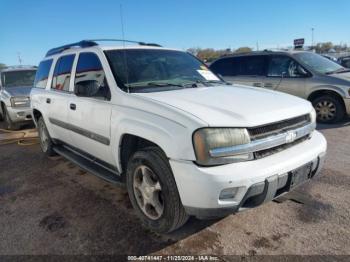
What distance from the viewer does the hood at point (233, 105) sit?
250 cm

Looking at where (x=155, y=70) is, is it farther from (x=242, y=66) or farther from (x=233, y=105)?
(x=242, y=66)

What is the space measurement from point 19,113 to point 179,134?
700 centimetres

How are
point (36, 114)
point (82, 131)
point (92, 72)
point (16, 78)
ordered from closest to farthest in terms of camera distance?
point (92, 72), point (82, 131), point (36, 114), point (16, 78)

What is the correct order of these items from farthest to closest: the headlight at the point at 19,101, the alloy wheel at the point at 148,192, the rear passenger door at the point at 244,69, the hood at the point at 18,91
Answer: the hood at the point at 18,91
the headlight at the point at 19,101
the rear passenger door at the point at 244,69
the alloy wheel at the point at 148,192

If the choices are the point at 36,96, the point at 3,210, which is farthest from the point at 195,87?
the point at 36,96

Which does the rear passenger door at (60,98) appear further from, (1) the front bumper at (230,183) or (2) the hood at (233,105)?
(1) the front bumper at (230,183)

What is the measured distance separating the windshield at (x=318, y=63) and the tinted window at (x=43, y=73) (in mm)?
5643

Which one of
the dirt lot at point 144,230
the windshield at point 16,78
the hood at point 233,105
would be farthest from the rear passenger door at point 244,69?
the windshield at point 16,78

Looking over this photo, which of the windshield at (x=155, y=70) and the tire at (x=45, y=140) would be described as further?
the tire at (x=45, y=140)

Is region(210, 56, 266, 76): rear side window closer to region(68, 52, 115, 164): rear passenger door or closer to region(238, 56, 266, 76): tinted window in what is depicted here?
region(238, 56, 266, 76): tinted window

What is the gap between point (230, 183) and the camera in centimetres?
230

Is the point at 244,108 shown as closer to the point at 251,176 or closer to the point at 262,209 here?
the point at 251,176

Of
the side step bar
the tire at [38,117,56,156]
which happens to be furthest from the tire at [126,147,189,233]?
the tire at [38,117,56,156]

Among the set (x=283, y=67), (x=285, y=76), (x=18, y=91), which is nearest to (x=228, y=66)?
(x=283, y=67)
